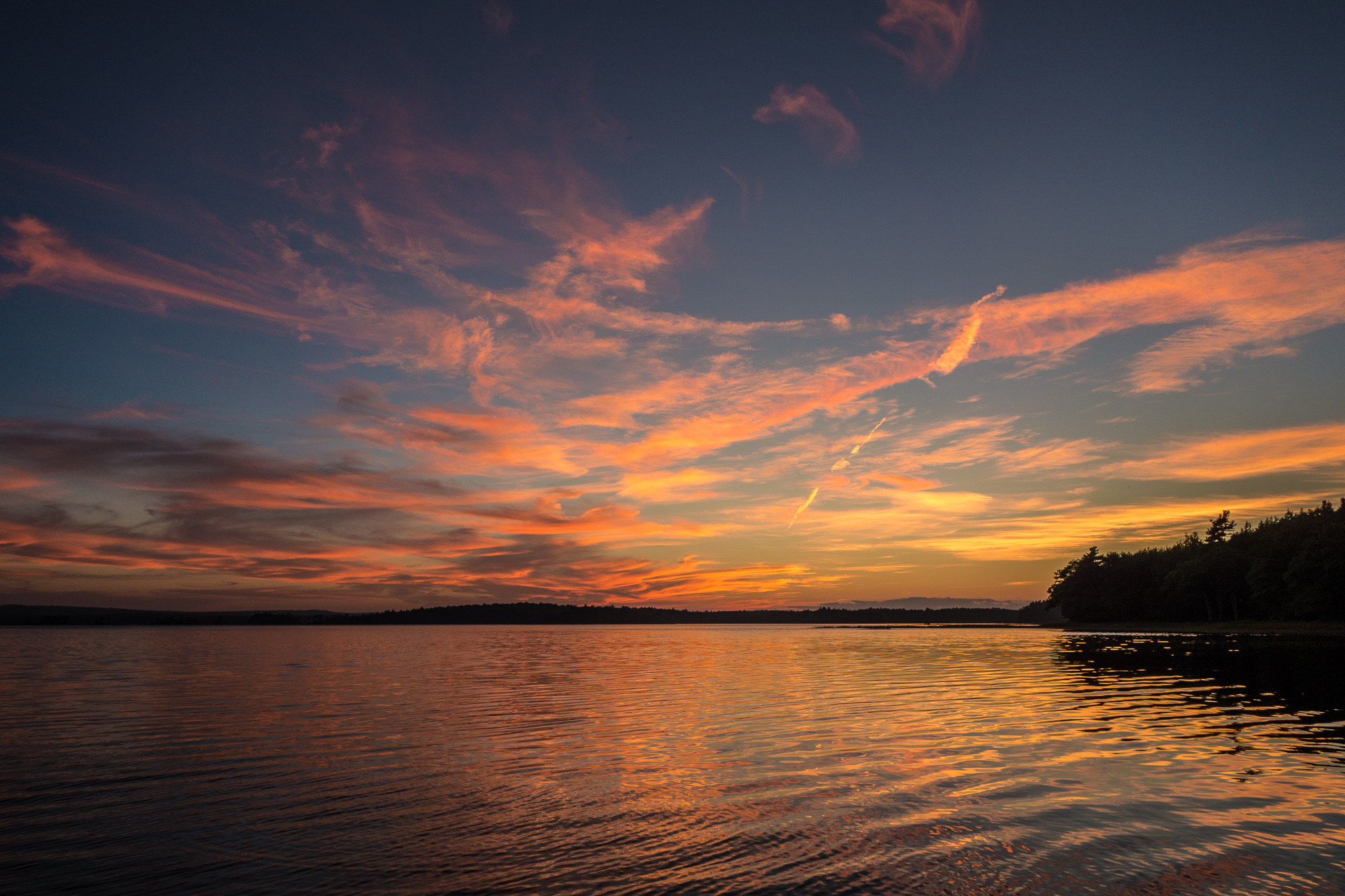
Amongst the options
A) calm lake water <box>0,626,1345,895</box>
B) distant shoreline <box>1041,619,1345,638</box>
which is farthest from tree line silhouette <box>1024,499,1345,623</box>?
calm lake water <box>0,626,1345,895</box>

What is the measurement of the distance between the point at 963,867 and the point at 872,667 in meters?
51.9

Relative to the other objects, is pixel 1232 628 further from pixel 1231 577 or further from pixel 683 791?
pixel 683 791

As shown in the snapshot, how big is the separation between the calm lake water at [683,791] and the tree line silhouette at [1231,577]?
80.8 meters

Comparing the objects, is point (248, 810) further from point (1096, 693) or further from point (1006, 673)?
point (1006, 673)

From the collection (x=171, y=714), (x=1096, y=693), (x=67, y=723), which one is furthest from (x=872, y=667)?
(x=67, y=723)

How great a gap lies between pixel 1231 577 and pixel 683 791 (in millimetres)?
162552

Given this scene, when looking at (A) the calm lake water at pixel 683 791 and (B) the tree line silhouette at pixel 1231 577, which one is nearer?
(A) the calm lake water at pixel 683 791

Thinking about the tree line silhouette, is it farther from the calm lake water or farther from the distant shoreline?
the calm lake water

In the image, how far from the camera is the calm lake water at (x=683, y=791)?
1230 centimetres

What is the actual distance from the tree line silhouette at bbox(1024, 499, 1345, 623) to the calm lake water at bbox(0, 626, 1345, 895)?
265 ft

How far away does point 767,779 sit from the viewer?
19.1 m

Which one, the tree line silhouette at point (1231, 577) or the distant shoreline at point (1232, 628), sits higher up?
the tree line silhouette at point (1231, 577)

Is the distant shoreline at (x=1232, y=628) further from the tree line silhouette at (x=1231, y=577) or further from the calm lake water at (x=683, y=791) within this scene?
the calm lake water at (x=683, y=791)

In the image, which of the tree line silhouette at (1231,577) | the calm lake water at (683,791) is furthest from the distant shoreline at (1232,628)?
the calm lake water at (683,791)
